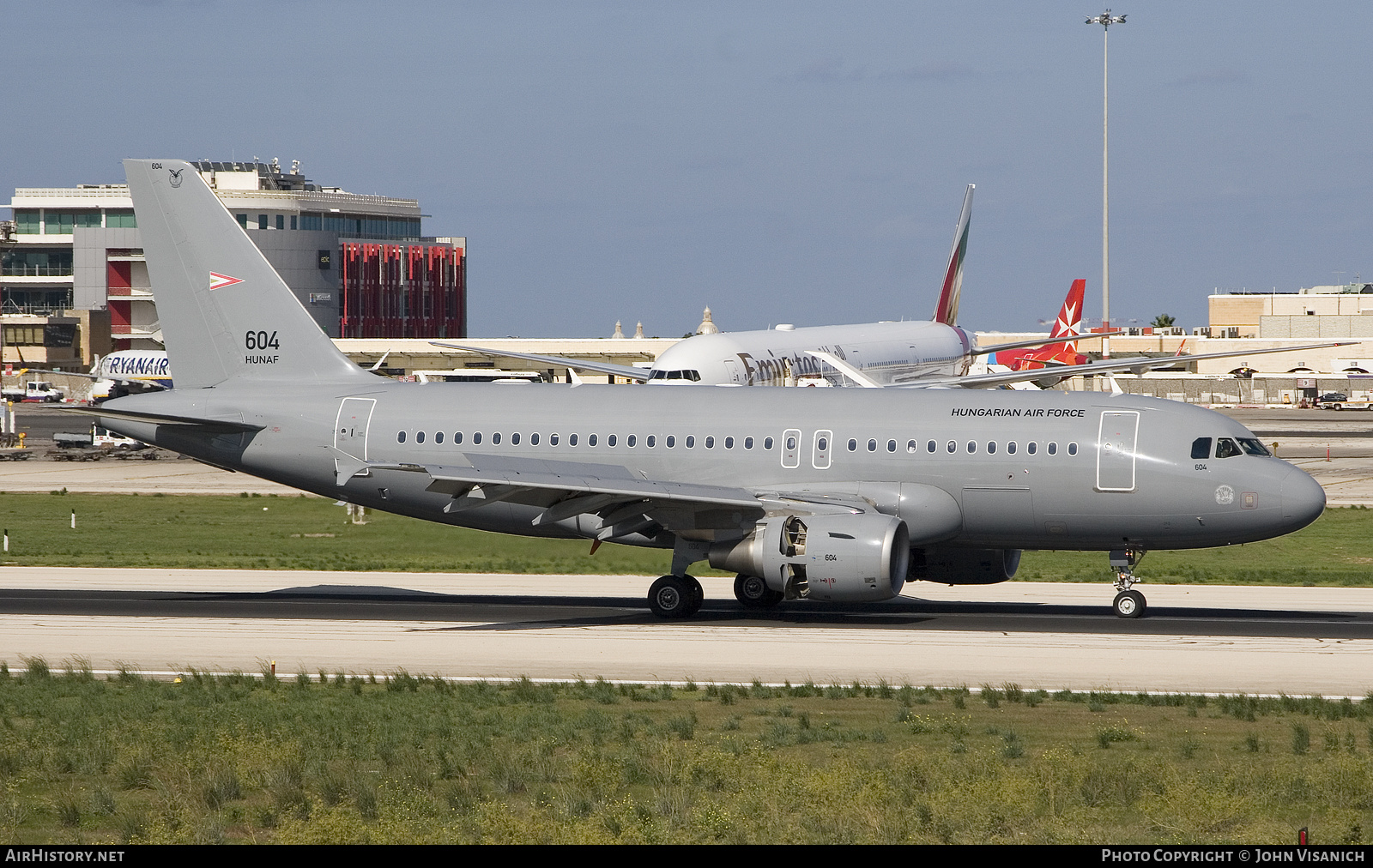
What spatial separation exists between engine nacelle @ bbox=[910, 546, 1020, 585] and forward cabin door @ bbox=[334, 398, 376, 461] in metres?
12.0

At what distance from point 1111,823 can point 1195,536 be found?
16.5m

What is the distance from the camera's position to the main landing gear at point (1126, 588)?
31.3 m

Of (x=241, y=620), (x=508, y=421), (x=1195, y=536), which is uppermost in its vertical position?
(x=508, y=421)

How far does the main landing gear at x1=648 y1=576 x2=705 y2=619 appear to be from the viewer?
31.7 m

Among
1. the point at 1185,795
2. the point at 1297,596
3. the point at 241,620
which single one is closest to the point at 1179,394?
the point at 1297,596

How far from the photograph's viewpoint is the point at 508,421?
3350 centimetres

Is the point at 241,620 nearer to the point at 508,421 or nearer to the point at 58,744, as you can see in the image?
the point at 508,421

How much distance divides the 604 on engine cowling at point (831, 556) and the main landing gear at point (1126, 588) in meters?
4.74

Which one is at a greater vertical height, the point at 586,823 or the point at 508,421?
the point at 508,421

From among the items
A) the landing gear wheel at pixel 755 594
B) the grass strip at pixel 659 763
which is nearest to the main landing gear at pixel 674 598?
the landing gear wheel at pixel 755 594

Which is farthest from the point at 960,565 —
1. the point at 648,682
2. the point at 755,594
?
the point at 648,682

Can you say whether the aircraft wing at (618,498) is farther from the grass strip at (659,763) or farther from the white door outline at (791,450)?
the grass strip at (659,763)

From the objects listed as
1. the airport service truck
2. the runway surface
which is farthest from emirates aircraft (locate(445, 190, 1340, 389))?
the airport service truck
